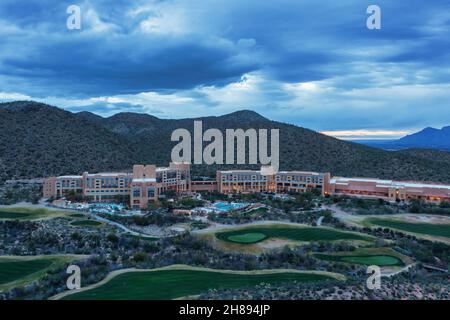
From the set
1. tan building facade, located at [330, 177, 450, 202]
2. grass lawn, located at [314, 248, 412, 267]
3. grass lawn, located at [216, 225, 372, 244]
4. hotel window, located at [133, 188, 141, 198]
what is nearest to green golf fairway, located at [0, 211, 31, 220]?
hotel window, located at [133, 188, 141, 198]

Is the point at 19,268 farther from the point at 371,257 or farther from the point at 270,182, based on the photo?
the point at 270,182

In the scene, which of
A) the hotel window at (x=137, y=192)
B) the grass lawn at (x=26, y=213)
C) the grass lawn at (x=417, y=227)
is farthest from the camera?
the hotel window at (x=137, y=192)

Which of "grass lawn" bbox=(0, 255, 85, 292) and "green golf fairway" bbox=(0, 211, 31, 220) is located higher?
"green golf fairway" bbox=(0, 211, 31, 220)

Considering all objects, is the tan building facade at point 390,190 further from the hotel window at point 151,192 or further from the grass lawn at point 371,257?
the hotel window at point 151,192

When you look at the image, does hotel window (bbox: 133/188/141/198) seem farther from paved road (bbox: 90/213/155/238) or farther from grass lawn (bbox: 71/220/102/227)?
grass lawn (bbox: 71/220/102/227)

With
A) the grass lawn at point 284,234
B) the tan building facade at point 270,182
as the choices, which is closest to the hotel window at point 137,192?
the tan building facade at point 270,182

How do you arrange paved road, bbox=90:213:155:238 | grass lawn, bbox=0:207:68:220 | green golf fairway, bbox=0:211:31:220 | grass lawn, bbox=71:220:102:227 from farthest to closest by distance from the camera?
green golf fairway, bbox=0:211:31:220 < grass lawn, bbox=0:207:68:220 < grass lawn, bbox=71:220:102:227 < paved road, bbox=90:213:155:238

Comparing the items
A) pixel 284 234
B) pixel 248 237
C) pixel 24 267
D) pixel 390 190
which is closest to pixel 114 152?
pixel 390 190
